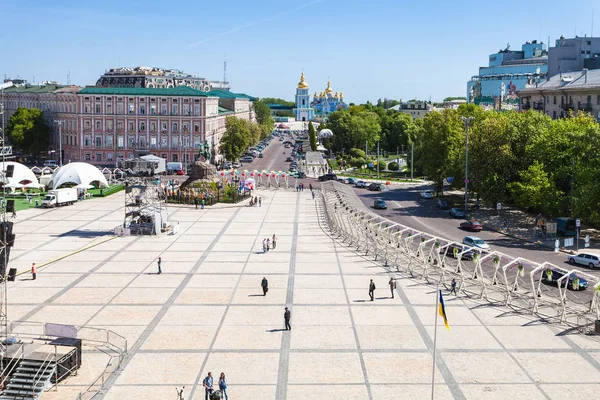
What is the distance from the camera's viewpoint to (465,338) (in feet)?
96.6

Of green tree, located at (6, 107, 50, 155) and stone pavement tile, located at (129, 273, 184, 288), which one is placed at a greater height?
green tree, located at (6, 107, 50, 155)

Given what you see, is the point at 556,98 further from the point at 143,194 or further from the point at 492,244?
the point at 143,194

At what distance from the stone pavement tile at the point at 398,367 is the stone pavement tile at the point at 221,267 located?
16126 millimetres

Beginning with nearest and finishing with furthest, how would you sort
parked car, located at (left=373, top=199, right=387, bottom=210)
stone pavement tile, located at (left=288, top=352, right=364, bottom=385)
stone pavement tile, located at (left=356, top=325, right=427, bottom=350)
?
stone pavement tile, located at (left=288, top=352, right=364, bottom=385) → stone pavement tile, located at (left=356, top=325, right=427, bottom=350) → parked car, located at (left=373, top=199, right=387, bottom=210)

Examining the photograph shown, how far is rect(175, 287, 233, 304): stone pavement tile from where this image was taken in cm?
3503

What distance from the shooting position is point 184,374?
25.3 metres

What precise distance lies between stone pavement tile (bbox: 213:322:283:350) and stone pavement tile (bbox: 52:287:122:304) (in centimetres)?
813

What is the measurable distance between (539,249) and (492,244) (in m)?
3.42

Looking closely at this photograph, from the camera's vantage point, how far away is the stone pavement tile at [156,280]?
3834 centimetres

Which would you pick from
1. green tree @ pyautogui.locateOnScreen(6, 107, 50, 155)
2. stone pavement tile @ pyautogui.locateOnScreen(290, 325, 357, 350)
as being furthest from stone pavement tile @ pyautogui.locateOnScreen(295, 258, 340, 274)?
green tree @ pyautogui.locateOnScreen(6, 107, 50, 155)

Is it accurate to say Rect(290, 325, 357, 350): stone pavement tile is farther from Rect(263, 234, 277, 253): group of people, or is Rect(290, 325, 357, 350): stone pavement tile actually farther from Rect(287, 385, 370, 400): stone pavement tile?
Rect(263, 234, 277, 253): group of people

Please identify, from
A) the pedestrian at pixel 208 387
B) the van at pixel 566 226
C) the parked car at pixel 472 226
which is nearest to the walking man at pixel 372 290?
the pedestrian at pixel 208 387


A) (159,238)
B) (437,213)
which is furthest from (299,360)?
(437,213)

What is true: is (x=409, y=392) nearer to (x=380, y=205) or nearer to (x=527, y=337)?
(x=527, y=337)
